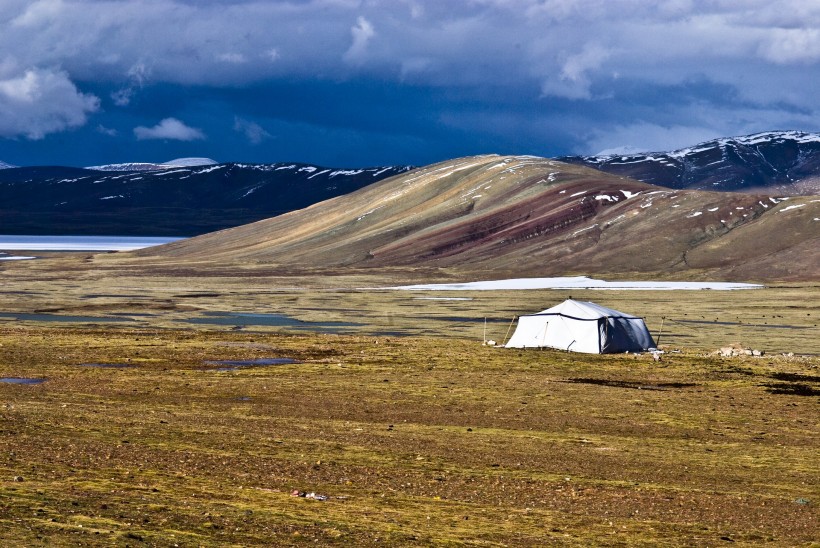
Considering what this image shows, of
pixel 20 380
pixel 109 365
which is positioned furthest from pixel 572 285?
pixel 20 380

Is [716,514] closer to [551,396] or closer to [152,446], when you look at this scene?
[152,446]

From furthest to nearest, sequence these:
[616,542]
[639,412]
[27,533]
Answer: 1. [639,412]
2. [616,542]
3. [27,533]

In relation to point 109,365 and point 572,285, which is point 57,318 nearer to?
point 109,365

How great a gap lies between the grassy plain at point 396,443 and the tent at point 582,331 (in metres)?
2.40

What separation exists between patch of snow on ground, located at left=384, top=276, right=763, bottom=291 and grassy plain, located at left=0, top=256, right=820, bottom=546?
8456 cm

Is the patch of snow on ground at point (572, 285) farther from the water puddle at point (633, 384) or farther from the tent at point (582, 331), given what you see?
the water puddle at point (633, 384)

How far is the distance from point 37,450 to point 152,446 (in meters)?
3.28

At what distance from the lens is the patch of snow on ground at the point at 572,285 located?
551 feet

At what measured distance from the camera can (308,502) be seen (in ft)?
78.1

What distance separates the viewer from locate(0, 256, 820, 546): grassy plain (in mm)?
21750

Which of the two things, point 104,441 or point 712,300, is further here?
point 712,300

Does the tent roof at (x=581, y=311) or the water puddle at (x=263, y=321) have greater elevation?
the tent roof at (x=581, y=311)

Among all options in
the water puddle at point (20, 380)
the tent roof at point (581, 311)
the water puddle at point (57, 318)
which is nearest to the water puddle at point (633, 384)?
the tent roof at point (581, 311)

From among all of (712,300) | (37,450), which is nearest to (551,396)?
(37,450)
